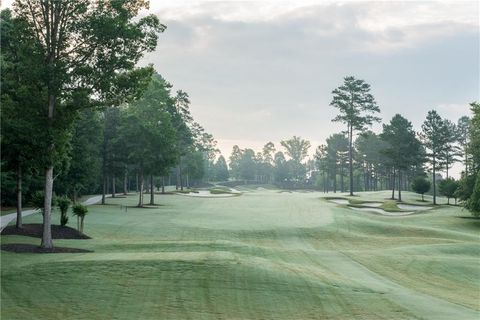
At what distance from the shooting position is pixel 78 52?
24.4m

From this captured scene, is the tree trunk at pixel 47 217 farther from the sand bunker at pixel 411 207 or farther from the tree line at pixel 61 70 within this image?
the sand bunker at pixel 411 207

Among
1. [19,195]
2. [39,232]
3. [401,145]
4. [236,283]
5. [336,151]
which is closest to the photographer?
[236,283]

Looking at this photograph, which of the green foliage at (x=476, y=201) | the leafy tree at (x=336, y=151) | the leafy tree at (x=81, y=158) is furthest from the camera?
the leafy tree at (x=336, y=151)

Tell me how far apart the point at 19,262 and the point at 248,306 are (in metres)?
10.7

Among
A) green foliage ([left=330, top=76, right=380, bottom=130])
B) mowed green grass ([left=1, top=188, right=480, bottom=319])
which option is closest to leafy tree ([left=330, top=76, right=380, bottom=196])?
green foliage ([left=330, top=76, right=380, bottom=130])

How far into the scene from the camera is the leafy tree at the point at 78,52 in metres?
23.6

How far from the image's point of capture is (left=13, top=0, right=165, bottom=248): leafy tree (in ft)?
77.4

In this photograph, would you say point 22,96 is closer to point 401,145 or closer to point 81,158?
point 81,158

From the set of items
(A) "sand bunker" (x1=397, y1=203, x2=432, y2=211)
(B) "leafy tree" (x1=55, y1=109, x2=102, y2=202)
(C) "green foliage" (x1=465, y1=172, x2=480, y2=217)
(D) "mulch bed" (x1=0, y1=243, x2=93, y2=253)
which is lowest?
(A) "sand bunker" (x1=397, y1=203, x2=432, y2=211)

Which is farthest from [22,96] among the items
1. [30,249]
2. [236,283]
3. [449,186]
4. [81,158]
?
[449,186]

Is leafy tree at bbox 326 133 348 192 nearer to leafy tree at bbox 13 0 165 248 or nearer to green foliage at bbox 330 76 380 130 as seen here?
green foliage at bbox 330 76 380 130

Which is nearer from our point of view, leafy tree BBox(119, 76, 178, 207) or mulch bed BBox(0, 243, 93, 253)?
mulch bed BBox(0, 243, 93, 253)

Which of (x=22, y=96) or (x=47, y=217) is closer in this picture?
(x=22, y=96)

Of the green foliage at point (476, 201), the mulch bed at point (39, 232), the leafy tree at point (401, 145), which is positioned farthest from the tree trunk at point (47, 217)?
the leafy tree at point (401, 145)
